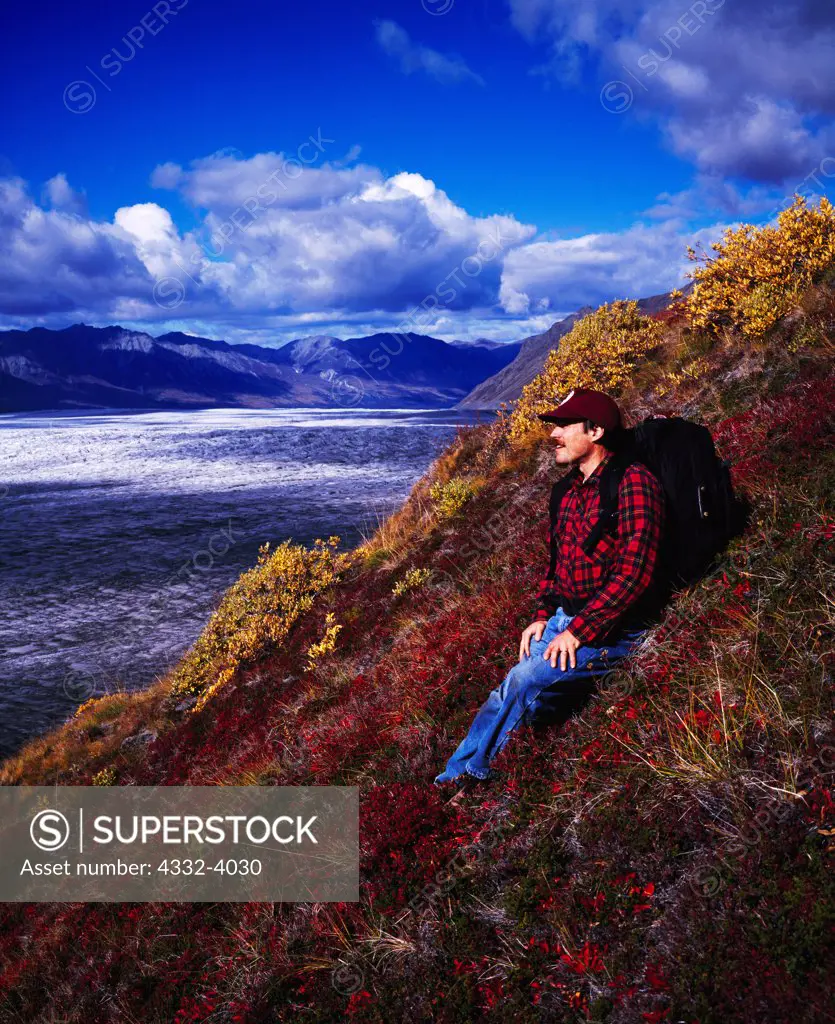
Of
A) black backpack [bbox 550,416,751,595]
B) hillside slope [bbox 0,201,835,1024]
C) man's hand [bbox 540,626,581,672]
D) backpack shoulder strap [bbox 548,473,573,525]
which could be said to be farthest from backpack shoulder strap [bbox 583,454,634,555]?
hillside slope [bbox 0,201,835,1024]

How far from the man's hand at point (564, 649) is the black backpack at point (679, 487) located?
0.58 meters

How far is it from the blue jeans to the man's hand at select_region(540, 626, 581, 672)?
0.07 meters

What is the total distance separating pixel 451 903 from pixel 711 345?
10423mm

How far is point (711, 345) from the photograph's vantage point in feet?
37.3

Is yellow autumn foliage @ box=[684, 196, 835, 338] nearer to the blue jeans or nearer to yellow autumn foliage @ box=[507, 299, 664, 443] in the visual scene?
yellow autumn foliage @ box=[507, 299, 664, 443]

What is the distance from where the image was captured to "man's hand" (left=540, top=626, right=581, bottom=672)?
397 centimetres

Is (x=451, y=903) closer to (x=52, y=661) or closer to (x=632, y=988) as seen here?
(x=632, y=988)

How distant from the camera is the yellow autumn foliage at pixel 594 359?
42.6ft

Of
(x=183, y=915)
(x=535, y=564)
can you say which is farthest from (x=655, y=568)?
(x=183, y=915)

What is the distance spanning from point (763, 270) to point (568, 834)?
1026cm

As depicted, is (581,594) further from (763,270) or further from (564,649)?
(763,270)

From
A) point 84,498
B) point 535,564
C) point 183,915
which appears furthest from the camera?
point 84,498

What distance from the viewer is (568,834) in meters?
3.68

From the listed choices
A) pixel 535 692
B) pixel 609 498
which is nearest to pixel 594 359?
pixel 609 498
